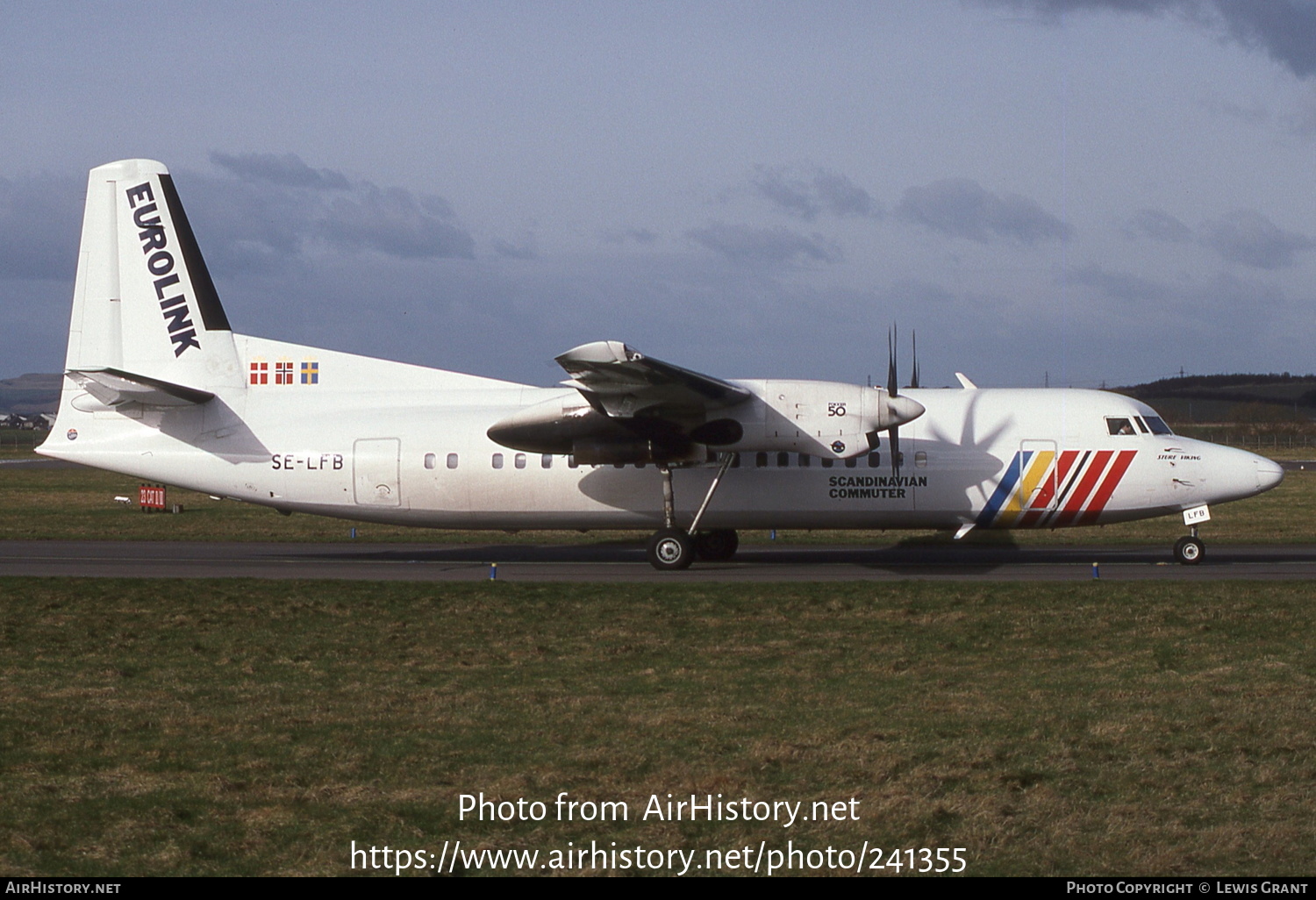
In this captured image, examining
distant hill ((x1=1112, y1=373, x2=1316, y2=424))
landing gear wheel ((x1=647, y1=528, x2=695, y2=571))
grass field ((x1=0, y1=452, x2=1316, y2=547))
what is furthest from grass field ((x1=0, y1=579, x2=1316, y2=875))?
distant hill ((x1=1112, y1=373, x2=1316, y2=424))

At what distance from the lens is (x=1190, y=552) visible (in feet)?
70.4

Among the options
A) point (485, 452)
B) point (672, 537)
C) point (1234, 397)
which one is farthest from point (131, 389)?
point (1234, 397)

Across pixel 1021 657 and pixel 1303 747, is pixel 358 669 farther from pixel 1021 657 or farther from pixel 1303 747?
pixel 1303 747

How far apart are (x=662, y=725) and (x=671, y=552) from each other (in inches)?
452

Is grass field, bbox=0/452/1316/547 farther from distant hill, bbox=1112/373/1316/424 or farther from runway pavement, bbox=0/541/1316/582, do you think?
distant hill, bbox=1112/373/1316/424

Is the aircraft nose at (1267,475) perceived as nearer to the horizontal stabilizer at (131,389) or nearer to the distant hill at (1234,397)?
the horizontal stabilizer at (131,389)

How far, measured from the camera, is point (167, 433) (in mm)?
21938

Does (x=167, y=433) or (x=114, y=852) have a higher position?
(x=167, y=433)

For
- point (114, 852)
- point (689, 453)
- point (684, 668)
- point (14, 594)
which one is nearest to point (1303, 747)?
point (684, 668)

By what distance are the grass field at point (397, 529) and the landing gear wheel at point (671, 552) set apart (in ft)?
22.0

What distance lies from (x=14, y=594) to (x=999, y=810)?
15001mm

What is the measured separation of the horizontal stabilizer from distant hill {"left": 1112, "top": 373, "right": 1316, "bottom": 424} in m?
95.8

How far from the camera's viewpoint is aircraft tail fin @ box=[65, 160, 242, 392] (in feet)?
72.8

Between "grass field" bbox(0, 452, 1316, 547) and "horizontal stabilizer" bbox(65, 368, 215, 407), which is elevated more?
"horizontal stabilizer" bbox(65, 368, 215, 407)
